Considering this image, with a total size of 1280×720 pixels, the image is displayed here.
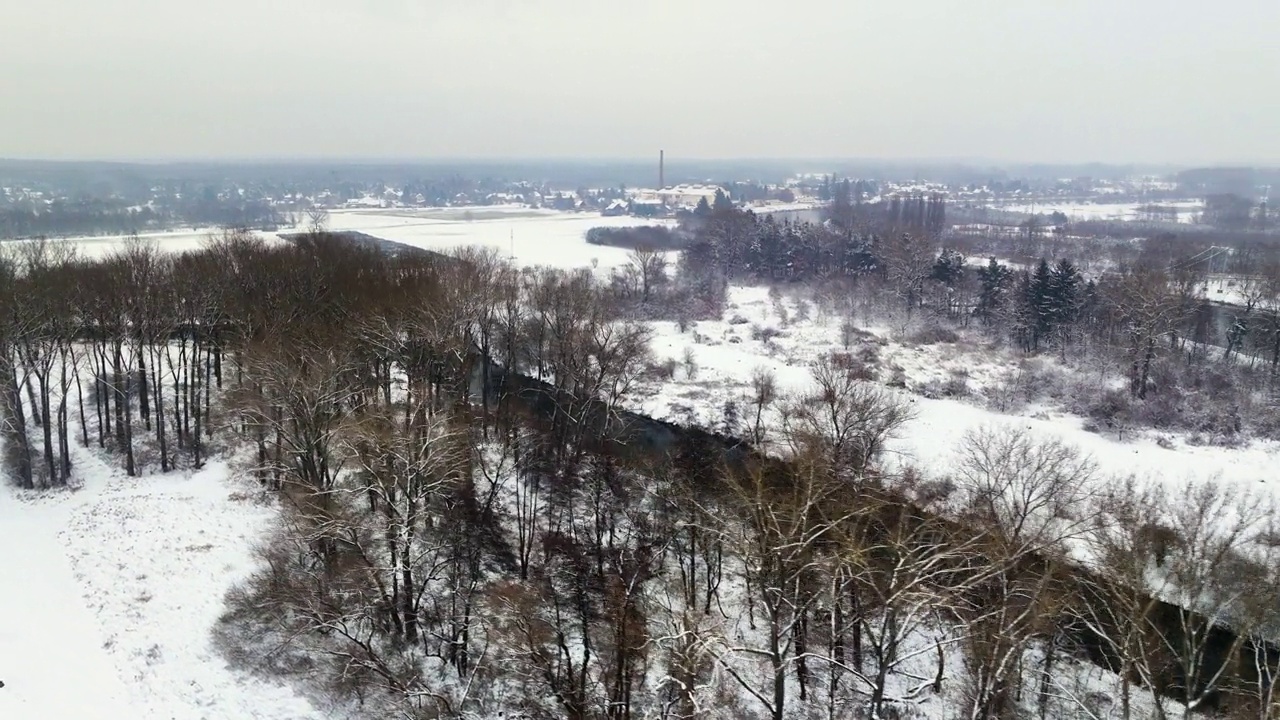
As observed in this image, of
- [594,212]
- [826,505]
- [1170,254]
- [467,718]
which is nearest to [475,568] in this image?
[467,718]

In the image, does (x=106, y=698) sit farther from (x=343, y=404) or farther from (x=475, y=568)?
(x=343, y=404)

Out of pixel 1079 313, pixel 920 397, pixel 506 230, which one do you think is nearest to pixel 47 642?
pixel 920 397

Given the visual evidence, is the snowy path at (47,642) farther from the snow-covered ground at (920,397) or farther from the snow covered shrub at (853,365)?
the snow covered shrub at (853,365)

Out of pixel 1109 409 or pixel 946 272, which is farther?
pixel 946 272

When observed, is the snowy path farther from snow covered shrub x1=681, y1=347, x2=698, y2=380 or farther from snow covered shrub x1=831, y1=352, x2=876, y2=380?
snow covered shrub x1=831, y1=352, x2=876, y2=380

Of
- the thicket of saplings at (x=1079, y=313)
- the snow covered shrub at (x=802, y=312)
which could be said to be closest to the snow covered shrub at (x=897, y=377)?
the thicket of saplings at (x=1079, y=313)

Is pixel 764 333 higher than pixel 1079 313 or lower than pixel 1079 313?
lower

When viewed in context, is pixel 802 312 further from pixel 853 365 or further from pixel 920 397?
pixel 920 397
